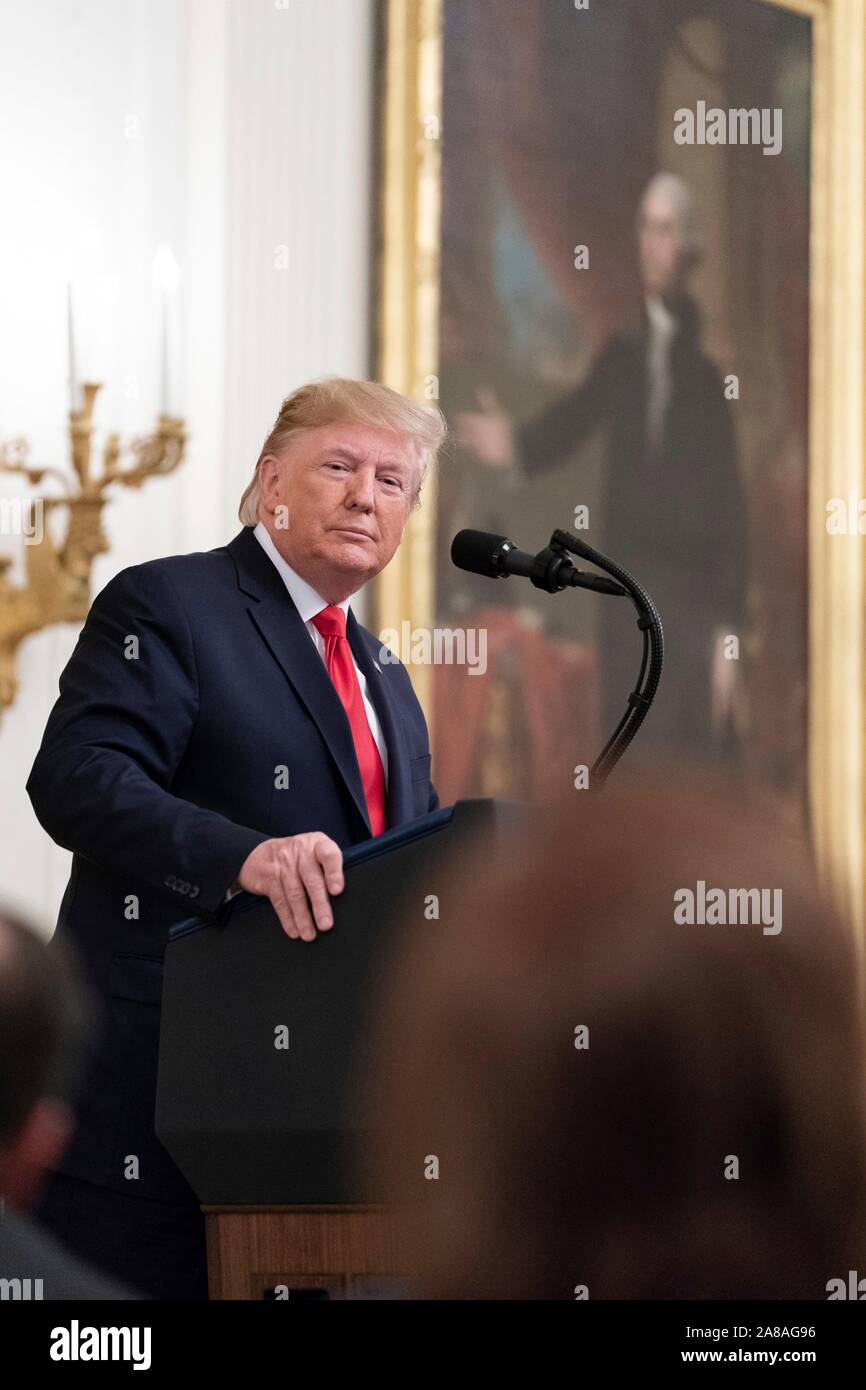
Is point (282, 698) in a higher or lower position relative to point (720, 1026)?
higher

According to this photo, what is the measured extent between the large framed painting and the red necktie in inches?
110

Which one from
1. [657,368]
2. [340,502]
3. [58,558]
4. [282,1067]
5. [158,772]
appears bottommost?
[282,1067]

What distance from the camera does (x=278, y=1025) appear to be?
1358 millimetres

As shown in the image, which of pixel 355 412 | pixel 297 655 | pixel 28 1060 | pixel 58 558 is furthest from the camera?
pixel 58 558

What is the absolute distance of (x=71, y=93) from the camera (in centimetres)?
460

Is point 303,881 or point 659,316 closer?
point 303,881

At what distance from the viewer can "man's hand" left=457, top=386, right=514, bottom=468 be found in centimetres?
510

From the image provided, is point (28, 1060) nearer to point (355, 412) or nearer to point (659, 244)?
point (355, 412)

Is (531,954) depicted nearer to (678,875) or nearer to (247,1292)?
(678,875)

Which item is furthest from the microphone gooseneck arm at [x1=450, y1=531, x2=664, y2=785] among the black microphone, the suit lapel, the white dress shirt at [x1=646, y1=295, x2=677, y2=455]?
the white dress shirt at [x1=646, y1=295, x2=677, y2=455]

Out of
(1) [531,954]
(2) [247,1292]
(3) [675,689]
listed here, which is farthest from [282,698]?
(3) [675,689]

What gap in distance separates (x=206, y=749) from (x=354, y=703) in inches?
10.0

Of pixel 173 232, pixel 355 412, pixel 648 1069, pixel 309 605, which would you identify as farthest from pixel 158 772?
pixel 173 232

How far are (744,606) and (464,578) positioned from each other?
1.02m
